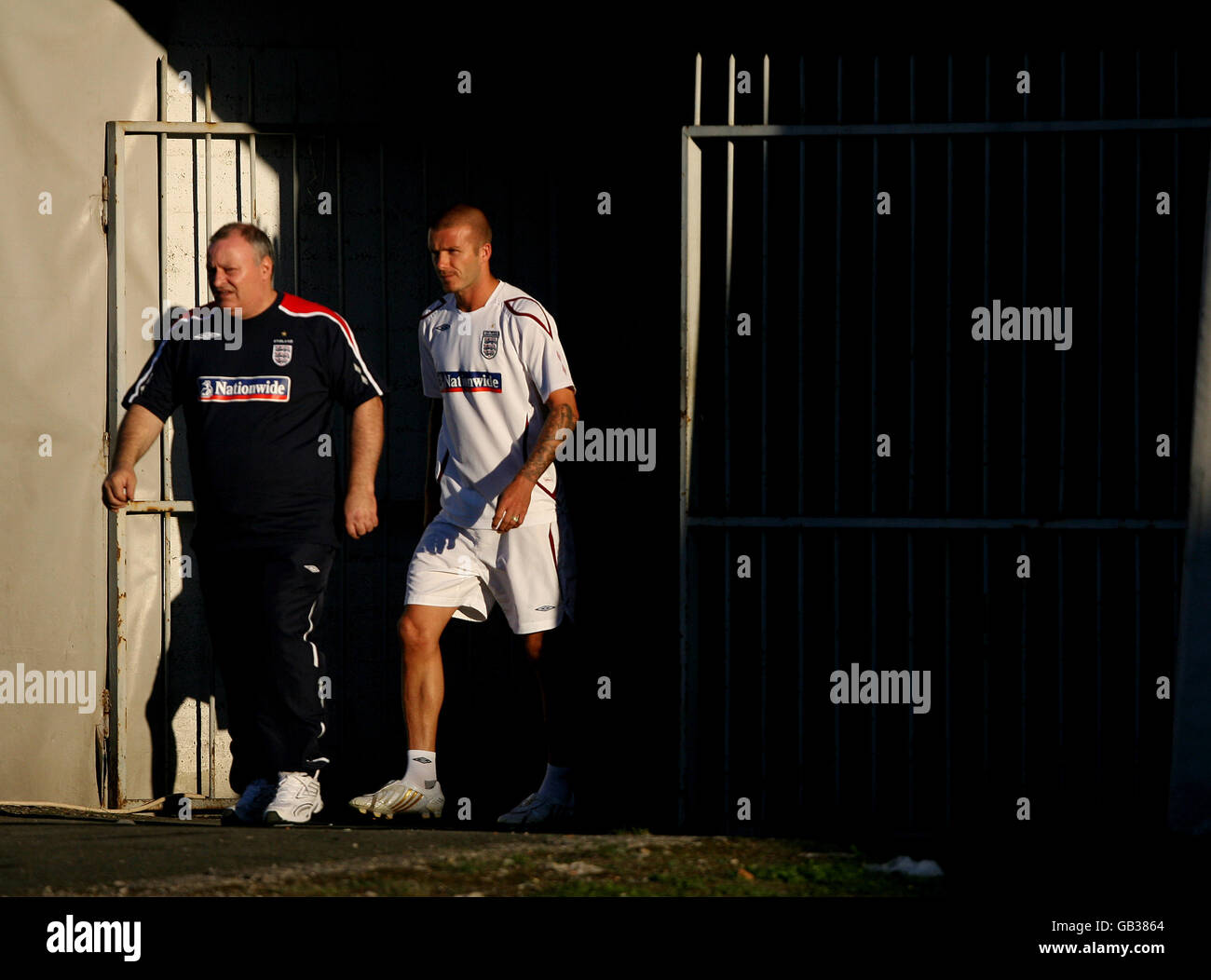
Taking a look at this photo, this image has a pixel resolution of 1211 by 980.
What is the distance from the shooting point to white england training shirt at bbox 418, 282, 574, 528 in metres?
5.45

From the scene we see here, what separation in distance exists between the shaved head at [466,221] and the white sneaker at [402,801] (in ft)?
6.24

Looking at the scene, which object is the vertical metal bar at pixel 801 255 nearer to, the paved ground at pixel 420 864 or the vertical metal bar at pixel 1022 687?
the vertical metal bar at pixel 1022 687

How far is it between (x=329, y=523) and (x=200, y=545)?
1.51 ft

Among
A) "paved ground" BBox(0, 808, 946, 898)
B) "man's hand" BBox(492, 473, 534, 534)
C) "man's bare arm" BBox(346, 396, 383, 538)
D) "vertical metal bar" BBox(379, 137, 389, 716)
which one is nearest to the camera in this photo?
"paved ground" BBox(0, 808, 946, 898)

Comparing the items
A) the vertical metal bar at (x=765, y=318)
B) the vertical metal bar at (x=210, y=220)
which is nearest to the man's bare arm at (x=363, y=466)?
the vertical metal bar at (x=210, y=220)

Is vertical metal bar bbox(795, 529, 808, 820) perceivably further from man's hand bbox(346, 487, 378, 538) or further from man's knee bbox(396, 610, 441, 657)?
man's hand bbox(346, 487, 378, 538)

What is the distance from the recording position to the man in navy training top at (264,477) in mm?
5359

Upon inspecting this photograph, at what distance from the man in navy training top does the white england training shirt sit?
0.99ft

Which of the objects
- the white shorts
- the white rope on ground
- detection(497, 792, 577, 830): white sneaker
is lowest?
the white rope on ground

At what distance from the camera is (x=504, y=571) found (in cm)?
548

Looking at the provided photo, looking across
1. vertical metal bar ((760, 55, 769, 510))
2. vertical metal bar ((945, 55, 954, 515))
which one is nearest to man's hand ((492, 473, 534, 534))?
vertical metal bar ((760, 55, 769, 510))
